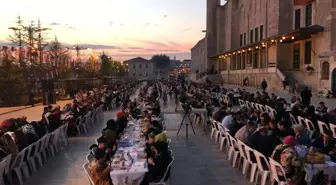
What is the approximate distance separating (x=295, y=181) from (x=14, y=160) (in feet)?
17.1

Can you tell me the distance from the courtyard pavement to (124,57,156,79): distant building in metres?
136

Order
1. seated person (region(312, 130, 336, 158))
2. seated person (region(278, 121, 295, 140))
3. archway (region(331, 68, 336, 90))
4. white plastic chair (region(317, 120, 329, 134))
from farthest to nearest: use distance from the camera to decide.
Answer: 1. archway (region(331, 68, 336, 90))
2. white plastic chair (region(317, 120, 329, 134))
3. seated person (region(278, 121, 295, 140))
4. seated person (region(312, 130, 336, 158))

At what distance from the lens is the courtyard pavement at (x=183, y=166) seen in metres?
7.11

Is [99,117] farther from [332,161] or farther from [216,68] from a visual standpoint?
[216,68]

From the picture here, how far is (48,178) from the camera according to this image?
24.2 ft

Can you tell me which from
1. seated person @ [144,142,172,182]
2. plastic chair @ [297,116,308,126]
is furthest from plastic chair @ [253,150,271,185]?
plastic chair @ [297,116,308,126]

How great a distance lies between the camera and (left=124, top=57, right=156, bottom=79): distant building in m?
148

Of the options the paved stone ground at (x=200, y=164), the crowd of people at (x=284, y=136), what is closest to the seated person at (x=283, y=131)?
the crowd of people at (x=284, y=136)

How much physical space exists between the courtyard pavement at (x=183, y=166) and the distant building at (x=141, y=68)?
447 ft

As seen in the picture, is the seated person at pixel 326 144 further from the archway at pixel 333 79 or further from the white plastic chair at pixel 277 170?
the archway at pixel 333 79

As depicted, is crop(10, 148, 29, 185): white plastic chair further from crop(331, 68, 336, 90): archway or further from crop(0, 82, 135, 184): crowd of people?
crop(331, 68, 336, 90): archway

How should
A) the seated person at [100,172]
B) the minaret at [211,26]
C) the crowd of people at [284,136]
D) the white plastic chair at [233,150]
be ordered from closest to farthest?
the seated person at [100,172], the crowd of people at [284,136], the white plastic chair at [233,150], the minaret at [211,26]

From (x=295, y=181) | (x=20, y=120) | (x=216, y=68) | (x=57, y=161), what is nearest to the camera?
(x=295, y=181)

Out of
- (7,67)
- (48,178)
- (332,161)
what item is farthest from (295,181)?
(7,67)
